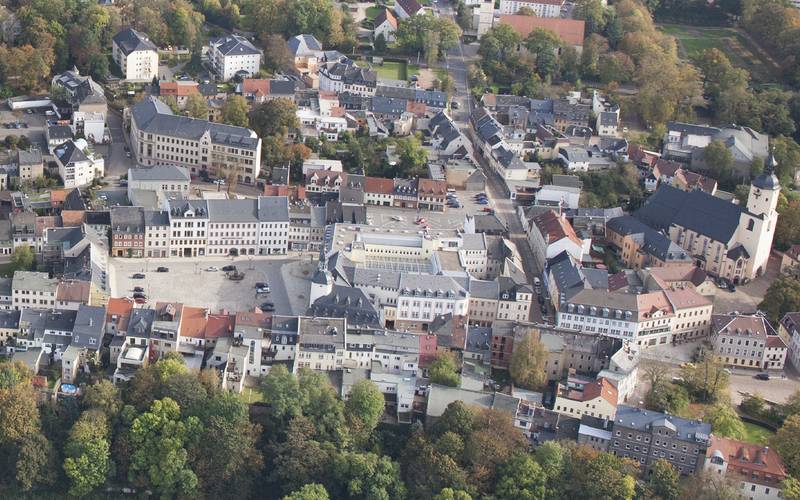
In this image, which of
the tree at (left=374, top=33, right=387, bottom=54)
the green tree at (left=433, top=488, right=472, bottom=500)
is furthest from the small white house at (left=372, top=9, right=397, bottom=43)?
the green tree at (left=433, top=488, right=472, bottom=500)

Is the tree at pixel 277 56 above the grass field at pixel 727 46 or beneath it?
above

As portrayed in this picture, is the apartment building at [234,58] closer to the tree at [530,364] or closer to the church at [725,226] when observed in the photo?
the church at [725,226]

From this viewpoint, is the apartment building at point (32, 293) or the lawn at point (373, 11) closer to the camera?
the apartment building at point (32, 293)

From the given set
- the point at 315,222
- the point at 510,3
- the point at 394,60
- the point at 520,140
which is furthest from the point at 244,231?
the point at 510,3

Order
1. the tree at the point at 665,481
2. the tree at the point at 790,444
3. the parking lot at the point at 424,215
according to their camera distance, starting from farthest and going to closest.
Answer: the parking lot at the point at 424,215, the tree at the point at 790,444, the tree at the point at 665,481

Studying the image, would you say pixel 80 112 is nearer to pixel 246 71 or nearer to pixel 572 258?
pixel 246 71

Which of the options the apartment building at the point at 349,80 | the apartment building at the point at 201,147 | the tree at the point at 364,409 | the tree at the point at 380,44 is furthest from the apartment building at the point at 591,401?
the tree at the point at 380,44
